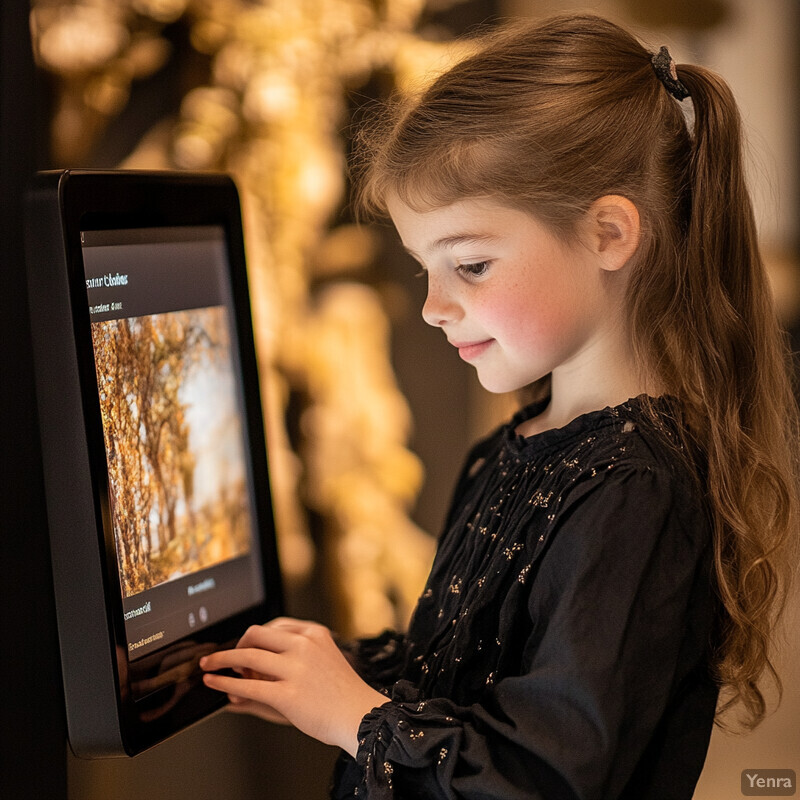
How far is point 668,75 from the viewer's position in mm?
829

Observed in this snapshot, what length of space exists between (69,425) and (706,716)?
537 millimetres

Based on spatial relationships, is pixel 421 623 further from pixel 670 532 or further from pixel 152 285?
pixel 152 285

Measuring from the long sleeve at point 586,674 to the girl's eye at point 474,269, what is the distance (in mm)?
191

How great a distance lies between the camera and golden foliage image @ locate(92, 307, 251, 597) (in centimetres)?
67

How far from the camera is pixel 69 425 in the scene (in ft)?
2.02

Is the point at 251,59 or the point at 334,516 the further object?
the point at 334,516

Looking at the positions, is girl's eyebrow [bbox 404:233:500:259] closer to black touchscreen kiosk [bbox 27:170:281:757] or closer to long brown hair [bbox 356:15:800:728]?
long brown hair [bbox 356:15:800:728]

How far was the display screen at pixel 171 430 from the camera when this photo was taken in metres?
0.67

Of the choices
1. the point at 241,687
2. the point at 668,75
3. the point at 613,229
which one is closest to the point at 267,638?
the point at 241,687

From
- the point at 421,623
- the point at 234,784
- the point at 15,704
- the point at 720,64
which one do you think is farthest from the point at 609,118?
the point at 720,64

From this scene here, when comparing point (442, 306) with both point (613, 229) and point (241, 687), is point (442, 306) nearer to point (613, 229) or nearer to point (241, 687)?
point (613, 229)

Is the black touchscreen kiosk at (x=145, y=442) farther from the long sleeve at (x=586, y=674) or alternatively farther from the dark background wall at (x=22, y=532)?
the long sleeve at (x=586, y=674)

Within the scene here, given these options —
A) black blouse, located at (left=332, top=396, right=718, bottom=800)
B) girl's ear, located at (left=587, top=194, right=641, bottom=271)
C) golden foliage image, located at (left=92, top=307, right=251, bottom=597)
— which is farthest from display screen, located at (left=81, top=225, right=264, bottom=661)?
girl's ear, located at (left=587, top=194, right=641, bottom=271)

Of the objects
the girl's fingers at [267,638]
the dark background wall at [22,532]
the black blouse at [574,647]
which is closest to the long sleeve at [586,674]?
the black blouse at [574,647]
